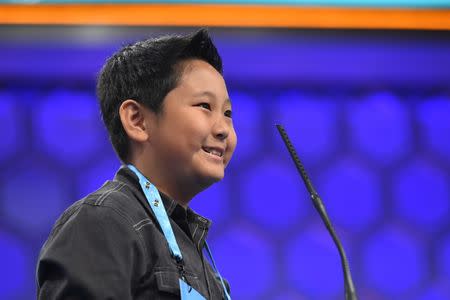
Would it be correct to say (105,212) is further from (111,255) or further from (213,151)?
(213,151)

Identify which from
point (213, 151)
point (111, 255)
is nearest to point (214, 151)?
point (213, 151)

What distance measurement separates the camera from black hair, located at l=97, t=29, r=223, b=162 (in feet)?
2.80

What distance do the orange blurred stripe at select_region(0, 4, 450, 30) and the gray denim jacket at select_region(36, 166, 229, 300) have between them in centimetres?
93

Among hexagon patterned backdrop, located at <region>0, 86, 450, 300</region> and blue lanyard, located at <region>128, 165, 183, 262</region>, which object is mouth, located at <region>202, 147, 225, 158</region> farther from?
hexagon patterned backdrop, located at <region>0, 86, 450, 300</region>

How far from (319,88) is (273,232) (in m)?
0.39

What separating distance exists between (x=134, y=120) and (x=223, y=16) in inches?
34.5

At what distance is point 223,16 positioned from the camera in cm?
167

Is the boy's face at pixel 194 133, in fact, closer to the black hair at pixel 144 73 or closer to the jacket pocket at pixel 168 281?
the black hair at pixel 144 73

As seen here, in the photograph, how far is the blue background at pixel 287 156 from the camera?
66.2 inches

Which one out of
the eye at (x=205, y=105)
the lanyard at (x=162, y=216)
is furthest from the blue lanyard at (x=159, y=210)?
the eye at (x=205, y=105)

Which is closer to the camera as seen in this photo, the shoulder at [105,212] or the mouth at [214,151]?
the shoulder at [105,212]

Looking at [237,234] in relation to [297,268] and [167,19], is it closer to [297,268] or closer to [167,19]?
[297,268]

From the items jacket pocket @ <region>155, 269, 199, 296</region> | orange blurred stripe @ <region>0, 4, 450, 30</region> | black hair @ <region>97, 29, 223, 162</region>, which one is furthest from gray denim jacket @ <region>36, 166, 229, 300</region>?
orange blurred stripe @ <region>0, 4, 450, 30</region>

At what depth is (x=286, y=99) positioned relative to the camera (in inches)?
70.3
